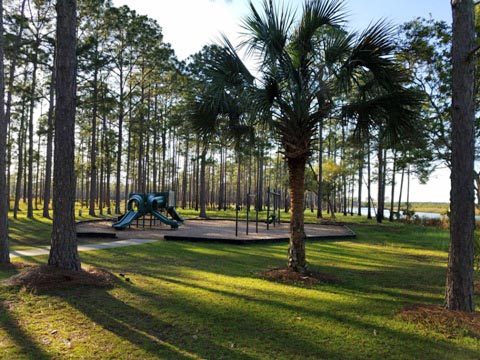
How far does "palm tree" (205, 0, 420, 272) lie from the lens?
20.2 feet

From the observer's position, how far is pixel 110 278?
19.8 ft

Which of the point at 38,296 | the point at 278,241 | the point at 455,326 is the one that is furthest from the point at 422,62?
the point at 38,296

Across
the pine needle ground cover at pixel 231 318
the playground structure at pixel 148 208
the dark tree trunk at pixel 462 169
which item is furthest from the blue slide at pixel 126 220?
the dark tree trunk at pixel 462 169

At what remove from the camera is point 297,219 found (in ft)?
22.2

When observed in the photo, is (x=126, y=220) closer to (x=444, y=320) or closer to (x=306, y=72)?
(x=306, y=72)

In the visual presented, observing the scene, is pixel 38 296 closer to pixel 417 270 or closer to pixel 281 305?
pixel 281 305

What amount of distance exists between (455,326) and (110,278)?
518 cm

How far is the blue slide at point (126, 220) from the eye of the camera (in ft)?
52.9

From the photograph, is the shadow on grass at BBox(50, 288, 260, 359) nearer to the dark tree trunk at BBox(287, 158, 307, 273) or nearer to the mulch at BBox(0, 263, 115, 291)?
the mulch at BBox(0, 263, 115, 291)

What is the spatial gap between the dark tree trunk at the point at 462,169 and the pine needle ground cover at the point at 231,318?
402mm

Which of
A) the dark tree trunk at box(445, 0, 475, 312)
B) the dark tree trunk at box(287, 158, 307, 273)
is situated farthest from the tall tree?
the dark tree trunk at box(445, 0, 475, 312)

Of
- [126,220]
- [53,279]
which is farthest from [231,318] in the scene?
[126,220]

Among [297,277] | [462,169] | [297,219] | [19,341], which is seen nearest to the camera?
[19,341]

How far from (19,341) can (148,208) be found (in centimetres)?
1413
